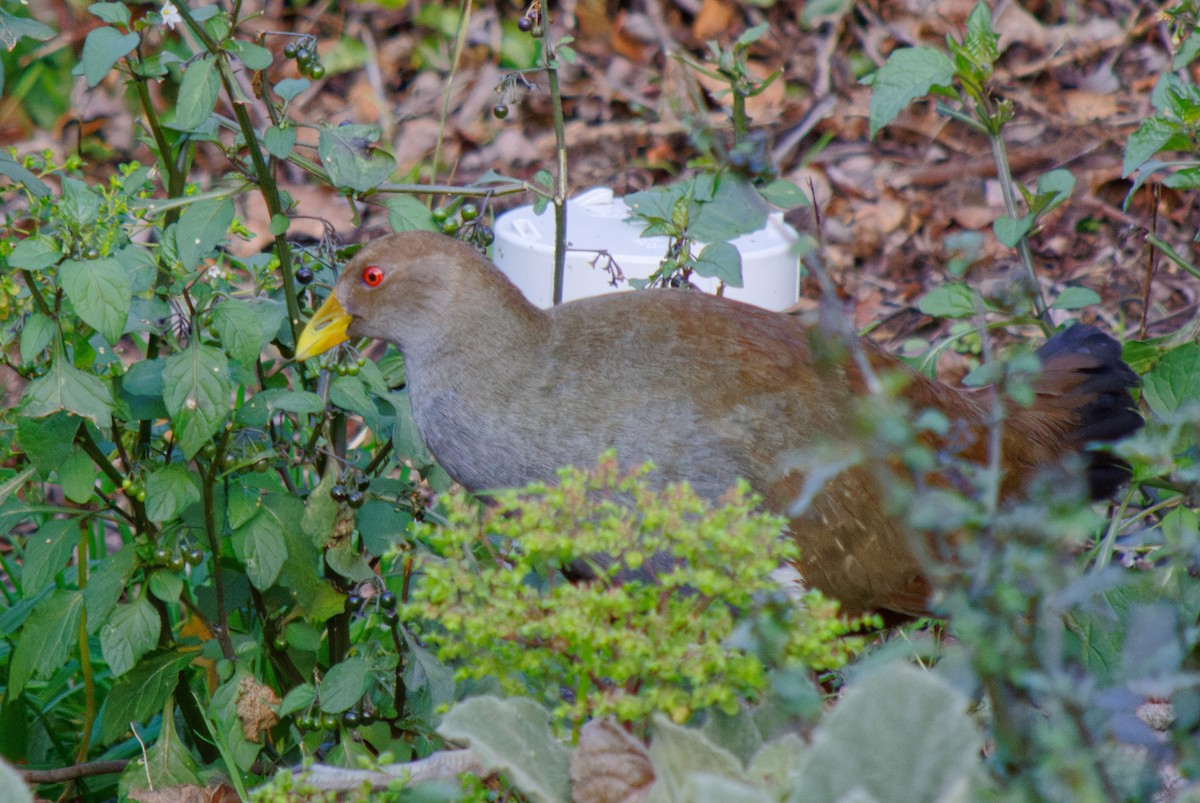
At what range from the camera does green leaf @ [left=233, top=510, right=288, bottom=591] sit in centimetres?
232

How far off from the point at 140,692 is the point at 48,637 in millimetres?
192

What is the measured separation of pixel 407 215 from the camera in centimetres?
250

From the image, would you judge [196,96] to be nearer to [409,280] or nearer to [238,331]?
[238,331]

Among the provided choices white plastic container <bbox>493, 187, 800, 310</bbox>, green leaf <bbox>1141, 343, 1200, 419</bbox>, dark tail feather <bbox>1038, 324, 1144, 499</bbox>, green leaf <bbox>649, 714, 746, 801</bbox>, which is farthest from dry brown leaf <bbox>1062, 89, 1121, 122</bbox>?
green leaf <bbox>649, 714, 746, 801</bbox>

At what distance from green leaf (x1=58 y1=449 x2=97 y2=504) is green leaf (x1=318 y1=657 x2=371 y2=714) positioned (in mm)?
540

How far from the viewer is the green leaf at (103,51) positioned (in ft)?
6.85

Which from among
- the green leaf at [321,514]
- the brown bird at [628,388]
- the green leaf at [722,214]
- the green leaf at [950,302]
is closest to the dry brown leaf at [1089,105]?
the brown bird at [628,388]

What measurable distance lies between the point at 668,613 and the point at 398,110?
4819 millimetres

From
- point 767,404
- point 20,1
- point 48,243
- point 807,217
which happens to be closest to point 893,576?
point 767,404

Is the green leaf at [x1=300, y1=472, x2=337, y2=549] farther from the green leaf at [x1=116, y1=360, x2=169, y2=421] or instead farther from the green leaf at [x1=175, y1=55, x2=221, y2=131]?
the green leaf at [x1=175, y1=55, x2=221, y2=131]

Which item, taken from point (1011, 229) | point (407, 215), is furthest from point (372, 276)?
point (1011, 229)

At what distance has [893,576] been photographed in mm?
2820

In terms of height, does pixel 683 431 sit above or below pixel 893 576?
above

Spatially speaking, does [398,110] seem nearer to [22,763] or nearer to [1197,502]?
[22,763]
